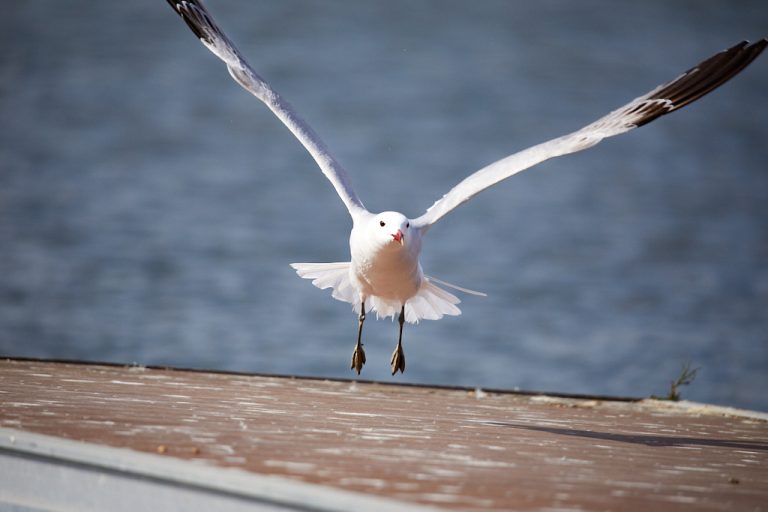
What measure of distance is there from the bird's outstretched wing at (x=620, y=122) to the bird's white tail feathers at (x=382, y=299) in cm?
75

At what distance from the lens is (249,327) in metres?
26.8

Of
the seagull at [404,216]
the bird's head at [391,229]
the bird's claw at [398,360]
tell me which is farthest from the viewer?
the bird's claw at [398,360]

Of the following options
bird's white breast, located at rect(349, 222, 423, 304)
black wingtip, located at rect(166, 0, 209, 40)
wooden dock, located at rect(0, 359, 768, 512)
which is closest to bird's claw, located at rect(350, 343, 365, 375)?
bird's white breast, located at rect(349, 222, 423, 304)

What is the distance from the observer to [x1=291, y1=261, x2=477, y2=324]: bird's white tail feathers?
7.69m

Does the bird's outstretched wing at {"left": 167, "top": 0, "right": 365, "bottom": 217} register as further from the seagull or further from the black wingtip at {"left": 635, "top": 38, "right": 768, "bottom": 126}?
the black wingtip at {"left": 635, "top": 38, "right": 768, "bottom": 126}

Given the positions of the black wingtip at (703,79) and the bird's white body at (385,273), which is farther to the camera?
the black wingtip at (703,79)

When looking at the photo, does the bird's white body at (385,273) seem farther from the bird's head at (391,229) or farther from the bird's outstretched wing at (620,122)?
the bird's outstretched wing at (620,122)

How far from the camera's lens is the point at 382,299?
7.59 m

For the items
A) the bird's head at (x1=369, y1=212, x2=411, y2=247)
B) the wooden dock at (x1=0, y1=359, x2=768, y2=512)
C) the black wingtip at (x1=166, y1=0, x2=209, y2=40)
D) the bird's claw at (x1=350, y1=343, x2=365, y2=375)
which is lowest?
the wooden dock at (x1=0, y1=359, x2=768, y2=512)

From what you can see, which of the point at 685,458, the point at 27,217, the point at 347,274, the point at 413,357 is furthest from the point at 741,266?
the point at 685,458

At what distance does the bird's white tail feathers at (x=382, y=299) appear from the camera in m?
7.69

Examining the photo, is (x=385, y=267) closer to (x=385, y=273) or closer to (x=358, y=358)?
(x=385, y=273)

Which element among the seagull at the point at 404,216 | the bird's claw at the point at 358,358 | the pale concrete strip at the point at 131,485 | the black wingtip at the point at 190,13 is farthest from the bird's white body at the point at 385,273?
the pale concrete strip at the point at 131,485

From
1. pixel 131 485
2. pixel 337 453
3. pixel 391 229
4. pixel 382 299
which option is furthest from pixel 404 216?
pixel 131 485
